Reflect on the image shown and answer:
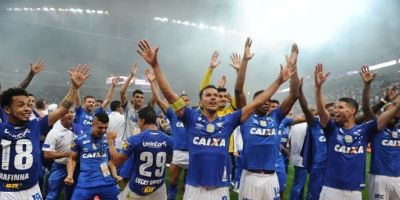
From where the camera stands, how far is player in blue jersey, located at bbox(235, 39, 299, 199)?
5.13 metres

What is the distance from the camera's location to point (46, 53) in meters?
30.6

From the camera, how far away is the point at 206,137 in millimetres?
4254

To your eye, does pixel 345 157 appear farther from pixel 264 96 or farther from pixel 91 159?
pixel 91 159

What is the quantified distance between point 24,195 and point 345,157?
3758mm

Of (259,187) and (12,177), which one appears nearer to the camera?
(12,177)

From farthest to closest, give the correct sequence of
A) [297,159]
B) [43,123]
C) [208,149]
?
[297,159] < [43,123] < [208,149]

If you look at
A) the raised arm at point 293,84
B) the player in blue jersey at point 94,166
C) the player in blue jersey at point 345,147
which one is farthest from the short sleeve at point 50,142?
the player in blue jersey at point 345,147

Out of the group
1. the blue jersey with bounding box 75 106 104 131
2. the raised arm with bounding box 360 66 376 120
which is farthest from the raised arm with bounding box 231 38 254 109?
the blue jersey with bounding box 75 106 104 131

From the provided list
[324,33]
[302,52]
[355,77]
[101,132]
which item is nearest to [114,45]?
[302,52]

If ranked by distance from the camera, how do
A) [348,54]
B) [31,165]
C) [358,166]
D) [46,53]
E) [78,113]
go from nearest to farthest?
[31,165]
[358,166]
[78,113]
[348,54]
[46,53]

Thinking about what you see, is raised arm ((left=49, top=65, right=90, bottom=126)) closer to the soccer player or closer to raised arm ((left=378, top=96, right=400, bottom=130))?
the soccer player

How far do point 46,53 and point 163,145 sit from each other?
2839cm

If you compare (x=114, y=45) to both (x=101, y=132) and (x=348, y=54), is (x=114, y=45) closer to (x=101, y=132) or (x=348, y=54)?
(x=348, y=54)

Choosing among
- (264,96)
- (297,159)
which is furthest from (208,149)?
(297,159)
